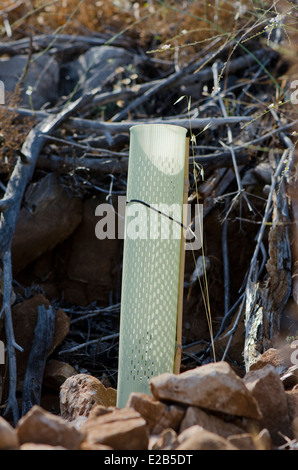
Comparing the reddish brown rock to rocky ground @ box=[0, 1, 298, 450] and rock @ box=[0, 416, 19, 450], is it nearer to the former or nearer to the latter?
rocky ground @ box=[0, 1, 298, 450]

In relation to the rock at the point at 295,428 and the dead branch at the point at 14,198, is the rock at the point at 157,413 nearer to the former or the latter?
the rock at the point at 295,428

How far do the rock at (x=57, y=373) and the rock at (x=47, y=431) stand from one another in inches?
55.3

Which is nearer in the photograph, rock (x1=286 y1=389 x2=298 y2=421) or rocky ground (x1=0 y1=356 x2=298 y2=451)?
rocky ground (x1=0 y1=356 x2=298 y2=451)

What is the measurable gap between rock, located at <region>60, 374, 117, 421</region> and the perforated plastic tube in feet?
0.42

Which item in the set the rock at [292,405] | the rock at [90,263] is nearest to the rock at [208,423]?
the rock at [292,405]

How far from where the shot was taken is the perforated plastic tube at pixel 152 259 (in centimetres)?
205

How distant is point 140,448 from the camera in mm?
1541

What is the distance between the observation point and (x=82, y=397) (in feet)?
7.06

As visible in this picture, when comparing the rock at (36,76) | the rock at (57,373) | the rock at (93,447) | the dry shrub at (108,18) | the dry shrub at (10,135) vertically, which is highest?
the dry shrub at (108,18)

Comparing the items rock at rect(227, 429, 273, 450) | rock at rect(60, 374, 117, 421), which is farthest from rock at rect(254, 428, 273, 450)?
rock at rect(60, 374, 117, 421)

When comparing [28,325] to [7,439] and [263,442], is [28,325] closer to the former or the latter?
[7,439]

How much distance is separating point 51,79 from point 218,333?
258 centimetres

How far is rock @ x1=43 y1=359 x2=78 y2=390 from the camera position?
289cm

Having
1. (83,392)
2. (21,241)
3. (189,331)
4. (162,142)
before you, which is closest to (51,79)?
(21,241)
